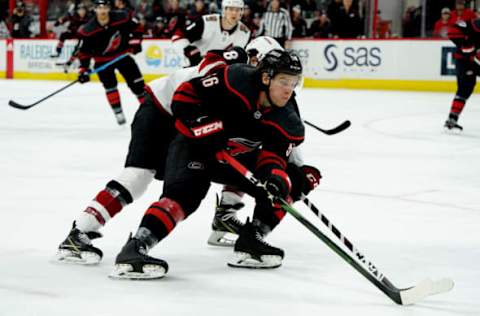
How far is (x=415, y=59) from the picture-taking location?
11.9 meters

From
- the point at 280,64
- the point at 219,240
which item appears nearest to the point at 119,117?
the point at 219,240

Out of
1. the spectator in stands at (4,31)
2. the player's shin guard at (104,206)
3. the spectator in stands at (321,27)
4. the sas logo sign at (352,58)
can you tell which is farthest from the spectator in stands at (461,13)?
the player's shin guard at (104,206)

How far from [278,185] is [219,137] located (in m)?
0.31

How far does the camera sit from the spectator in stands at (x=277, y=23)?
12461 millimetres

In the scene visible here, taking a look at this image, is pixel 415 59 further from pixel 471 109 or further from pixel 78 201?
pixel 78 201

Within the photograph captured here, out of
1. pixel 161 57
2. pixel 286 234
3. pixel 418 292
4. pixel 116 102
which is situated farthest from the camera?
pixel 161 57

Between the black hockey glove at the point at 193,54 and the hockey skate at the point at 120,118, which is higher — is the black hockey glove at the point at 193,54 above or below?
above

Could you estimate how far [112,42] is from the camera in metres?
8.09

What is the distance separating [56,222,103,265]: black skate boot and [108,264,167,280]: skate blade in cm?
20

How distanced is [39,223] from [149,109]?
0.88m

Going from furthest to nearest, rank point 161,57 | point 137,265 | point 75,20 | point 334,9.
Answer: point 75,20 < point 161,57 < point 334,9 < point 137,265

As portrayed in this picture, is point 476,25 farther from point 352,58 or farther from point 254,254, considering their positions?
point 254,254

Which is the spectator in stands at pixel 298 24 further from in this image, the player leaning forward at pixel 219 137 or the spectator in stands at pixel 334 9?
the player leaning forward at pixel 219 137

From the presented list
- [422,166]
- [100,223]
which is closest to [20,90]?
[422,166]
